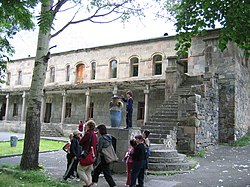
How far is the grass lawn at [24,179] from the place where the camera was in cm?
655

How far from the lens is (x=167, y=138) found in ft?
36.0

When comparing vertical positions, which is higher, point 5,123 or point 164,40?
point 164,40

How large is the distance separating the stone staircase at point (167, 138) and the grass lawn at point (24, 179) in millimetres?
3290

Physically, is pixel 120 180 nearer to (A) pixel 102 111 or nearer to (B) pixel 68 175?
(B) pixel 68 175

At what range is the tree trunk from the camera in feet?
27.5

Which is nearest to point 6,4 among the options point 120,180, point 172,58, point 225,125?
point 120,180

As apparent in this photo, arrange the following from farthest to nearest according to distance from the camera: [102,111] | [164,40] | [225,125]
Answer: [102,111], [164,40], [225,125]

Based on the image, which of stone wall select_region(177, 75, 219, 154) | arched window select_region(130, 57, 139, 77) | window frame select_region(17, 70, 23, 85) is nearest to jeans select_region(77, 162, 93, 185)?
stone wall select_region(177, 75, 219, 154)

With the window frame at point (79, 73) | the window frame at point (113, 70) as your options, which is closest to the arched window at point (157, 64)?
the window frame at point (113, 70)

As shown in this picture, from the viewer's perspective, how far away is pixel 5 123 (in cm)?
2905

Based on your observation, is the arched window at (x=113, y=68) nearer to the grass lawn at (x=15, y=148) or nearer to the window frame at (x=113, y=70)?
the window frame at (x=113, y=70)

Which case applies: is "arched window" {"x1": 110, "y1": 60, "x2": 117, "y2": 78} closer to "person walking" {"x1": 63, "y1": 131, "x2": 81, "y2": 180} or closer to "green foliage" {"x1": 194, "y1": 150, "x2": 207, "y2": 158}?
"green foliage" {"x1": 194, "y1": 150, "x2": 207, "y2": 158}

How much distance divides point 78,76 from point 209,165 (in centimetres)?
2032

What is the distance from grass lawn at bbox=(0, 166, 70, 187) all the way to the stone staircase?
329 cm
